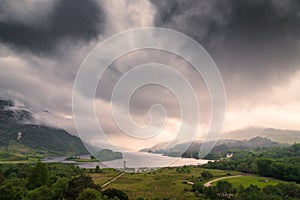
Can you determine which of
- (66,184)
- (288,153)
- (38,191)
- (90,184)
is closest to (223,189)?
(90,184)

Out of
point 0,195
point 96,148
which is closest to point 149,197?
point 0,195

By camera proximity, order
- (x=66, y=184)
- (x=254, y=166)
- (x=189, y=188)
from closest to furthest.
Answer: (x=66, y=184), (x=189, y=188), (x=254, y=166)

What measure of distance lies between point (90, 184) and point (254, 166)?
283 feet

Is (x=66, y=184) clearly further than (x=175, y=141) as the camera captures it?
Yes

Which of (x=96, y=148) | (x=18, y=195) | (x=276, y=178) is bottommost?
(x=276, y=178)

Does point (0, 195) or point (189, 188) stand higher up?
point (0, 195)

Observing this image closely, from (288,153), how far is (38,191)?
154221mm

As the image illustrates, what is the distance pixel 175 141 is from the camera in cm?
1636

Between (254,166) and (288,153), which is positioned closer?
(254,166)

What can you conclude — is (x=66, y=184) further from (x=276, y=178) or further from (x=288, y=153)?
(x=288, y=153)

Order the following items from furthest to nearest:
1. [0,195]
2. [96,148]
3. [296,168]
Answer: [296,168], [0,195], [96,148]

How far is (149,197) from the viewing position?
48719 millimetres

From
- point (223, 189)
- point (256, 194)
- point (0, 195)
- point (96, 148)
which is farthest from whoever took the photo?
point (223, 189)

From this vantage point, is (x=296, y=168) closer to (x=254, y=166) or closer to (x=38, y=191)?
(x=254, y=166)
